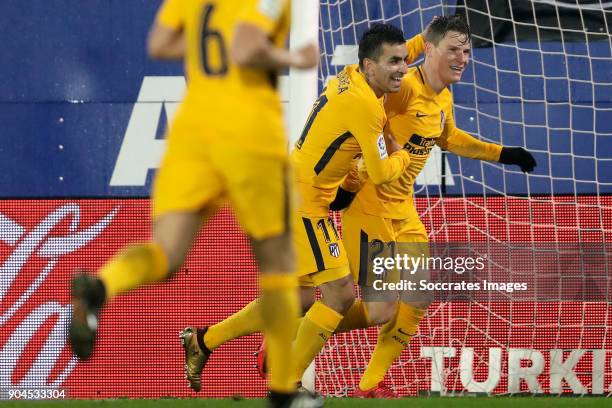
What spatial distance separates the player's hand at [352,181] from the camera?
236 inches

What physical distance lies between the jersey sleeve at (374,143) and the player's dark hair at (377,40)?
357 mm

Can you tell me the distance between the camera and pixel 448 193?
781 centimetres

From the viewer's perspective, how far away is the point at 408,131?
6246 millimetres

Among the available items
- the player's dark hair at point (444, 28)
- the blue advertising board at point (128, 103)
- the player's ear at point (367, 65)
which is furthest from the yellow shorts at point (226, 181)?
the blue advertising board at point (128, 103)

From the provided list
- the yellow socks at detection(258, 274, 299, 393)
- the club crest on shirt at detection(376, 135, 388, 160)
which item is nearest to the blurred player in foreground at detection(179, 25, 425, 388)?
the club crest on shirt at detection(376, 135, 388, 160)

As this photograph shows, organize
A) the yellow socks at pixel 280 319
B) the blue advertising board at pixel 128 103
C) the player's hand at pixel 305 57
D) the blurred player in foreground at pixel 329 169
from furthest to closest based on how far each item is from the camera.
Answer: the blue advertising board at pixel 128 103
the blurred player in foreground at pixel 329 169
the yellow socks at pixel 280 319
the player's hand at pixel 305 57

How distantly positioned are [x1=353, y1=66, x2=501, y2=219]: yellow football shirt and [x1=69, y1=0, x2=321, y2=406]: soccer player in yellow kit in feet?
8.36

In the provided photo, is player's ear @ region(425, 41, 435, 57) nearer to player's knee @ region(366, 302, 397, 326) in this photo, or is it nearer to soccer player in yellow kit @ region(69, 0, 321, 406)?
player's knee @ region(366, 302, 397, 326)

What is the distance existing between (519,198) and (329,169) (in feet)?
7.53

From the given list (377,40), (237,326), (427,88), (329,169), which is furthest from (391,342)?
(377,40)

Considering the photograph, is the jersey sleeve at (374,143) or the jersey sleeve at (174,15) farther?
the jersey sleeve at (374,143)

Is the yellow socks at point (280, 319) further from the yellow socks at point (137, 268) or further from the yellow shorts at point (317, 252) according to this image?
the yellow shorts at point (317, 252)

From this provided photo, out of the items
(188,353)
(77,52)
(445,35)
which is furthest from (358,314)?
(77,52)

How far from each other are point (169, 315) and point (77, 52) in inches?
77.5
